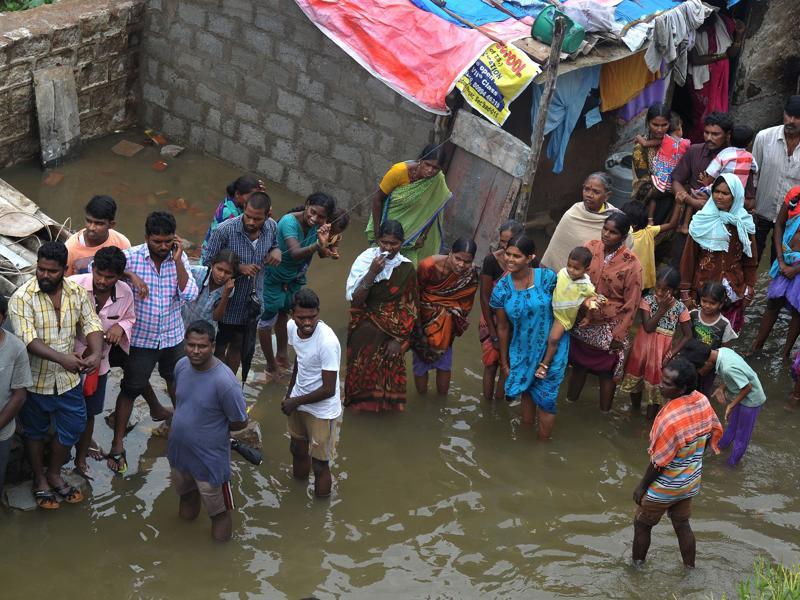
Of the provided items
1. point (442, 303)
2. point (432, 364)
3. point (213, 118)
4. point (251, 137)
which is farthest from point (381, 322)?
point (213, 118)

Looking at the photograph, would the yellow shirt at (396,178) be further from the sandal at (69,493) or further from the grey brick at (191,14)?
the grey brick at (191,14)

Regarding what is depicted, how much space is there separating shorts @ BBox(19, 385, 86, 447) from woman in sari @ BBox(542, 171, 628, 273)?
342 cm

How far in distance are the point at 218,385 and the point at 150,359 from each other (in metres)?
0.97

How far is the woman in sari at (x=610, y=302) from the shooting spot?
690cm

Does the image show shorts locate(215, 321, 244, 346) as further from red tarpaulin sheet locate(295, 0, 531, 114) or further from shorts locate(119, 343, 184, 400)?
red tarpaulin sheet locate(295, 0, 531, 114)

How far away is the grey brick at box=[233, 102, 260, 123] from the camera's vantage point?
10336mm

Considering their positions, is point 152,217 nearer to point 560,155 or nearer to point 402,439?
point 402,439

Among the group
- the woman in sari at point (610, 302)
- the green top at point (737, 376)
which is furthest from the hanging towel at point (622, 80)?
the green top at point (737, 376)

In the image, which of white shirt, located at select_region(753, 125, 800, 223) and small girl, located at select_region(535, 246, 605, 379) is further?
white shirt, located at select_region(753, 125, 800, 223)

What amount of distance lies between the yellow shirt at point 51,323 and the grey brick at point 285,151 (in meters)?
4.78

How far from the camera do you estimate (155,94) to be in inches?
433

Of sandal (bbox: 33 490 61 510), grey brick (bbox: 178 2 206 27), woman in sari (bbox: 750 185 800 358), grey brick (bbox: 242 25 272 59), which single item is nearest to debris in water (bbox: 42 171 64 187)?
grey brick (bbox: 178 2 206 27)

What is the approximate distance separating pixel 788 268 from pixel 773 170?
1.06 meters

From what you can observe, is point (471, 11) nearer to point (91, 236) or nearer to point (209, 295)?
point (209, 295)
